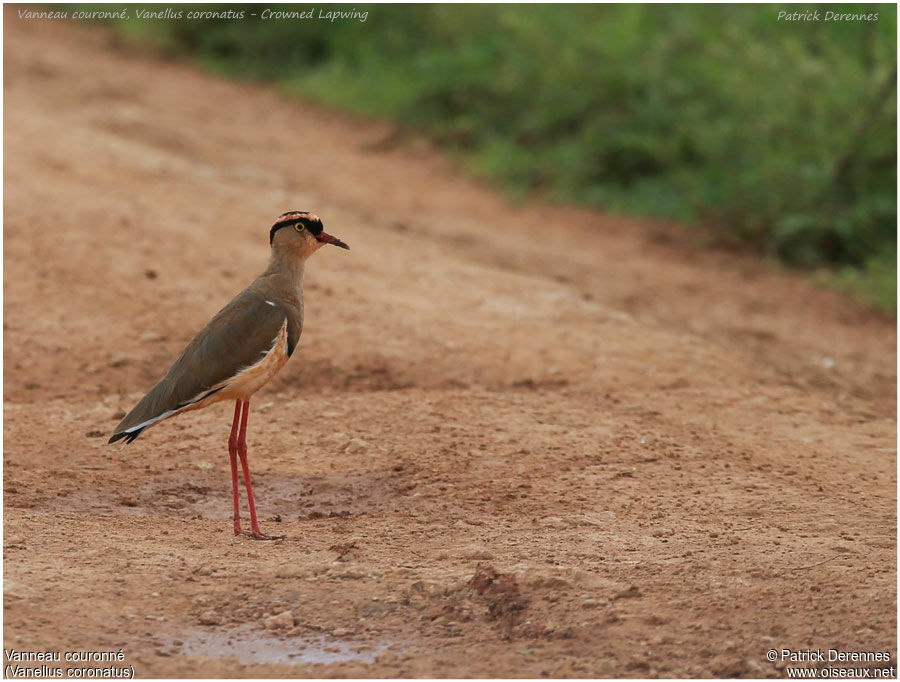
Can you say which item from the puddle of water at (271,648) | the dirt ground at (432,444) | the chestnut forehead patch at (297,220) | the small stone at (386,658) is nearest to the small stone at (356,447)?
the dirt ground at (432,444)

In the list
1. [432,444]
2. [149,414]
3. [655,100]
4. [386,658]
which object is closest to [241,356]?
[149,414]

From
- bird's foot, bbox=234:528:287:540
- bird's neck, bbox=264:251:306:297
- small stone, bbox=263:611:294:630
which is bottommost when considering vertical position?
bird's foot, bbox=234:528:287:540

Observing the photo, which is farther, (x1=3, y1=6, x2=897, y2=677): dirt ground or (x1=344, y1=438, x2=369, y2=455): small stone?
(x1=344, y1=438, x2=369, y2=455): small stone

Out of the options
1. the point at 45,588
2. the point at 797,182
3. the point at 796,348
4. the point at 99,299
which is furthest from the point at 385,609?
the point at 797,182

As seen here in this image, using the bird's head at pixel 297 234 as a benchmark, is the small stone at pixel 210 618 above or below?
below

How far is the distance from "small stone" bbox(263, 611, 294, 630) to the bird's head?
1787 millimetres

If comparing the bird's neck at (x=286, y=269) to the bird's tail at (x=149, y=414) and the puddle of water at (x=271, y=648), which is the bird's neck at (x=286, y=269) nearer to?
the bird's tail at (x=149, y=414)

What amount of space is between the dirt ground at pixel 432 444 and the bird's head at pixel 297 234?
1.12 meters

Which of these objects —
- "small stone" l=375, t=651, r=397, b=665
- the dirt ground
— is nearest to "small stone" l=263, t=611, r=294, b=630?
the dirt ground

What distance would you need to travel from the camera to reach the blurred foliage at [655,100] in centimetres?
1070

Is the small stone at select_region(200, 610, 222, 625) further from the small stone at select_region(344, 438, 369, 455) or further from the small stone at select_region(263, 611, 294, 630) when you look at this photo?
the small stone at select_region(344, 438, 369, 455)

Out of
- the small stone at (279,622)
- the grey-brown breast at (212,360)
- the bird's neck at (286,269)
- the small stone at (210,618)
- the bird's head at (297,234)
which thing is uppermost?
the bird's head at (297,234)

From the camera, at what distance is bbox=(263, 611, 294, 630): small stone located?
14.0ft

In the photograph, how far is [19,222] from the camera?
857cm
